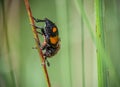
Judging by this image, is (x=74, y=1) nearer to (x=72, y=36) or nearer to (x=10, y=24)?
(x=72, y=36)

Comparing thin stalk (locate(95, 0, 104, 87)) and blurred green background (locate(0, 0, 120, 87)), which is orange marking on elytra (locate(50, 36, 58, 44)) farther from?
thin stalk (locate(95, 0, 104, 87))

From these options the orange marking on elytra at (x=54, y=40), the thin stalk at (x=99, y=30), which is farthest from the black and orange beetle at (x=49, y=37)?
the thin stalk at (x=99, y=30)

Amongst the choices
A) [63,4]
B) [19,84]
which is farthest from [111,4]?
[19,84]

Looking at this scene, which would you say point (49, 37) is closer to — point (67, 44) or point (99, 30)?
point (67, 44)

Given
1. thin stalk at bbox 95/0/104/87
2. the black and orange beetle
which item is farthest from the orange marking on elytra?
thin stalk at bbox 95/0/104/87

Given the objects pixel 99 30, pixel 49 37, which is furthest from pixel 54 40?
pixel 99 30

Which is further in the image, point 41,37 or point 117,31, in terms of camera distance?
point 117,31

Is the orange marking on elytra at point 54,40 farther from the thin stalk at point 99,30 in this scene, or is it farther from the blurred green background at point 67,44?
the thin stalk at point 99,30

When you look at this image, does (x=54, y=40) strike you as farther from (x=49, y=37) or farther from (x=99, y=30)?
(x=99, y=30)
